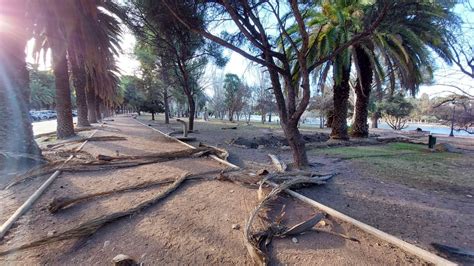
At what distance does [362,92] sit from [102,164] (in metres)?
11.5

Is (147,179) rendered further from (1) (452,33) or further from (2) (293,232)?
(1) (452,33)

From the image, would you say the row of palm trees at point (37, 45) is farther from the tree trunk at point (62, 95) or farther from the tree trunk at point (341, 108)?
the tree trunk at point (341, 108)

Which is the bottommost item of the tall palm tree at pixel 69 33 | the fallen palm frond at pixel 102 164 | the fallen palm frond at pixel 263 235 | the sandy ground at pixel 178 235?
the sandy ground at pixel 178 235

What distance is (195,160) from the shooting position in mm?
6207

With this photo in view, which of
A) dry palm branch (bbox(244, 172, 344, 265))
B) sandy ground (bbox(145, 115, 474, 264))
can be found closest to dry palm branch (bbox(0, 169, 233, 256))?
dry palm branch (bbox(244, 172, 344, 265))

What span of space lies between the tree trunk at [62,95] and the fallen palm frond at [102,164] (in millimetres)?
5419

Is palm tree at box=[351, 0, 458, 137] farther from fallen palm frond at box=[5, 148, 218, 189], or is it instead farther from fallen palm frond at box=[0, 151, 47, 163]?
fallen palm frond at box=[0, 151, 47, 163]

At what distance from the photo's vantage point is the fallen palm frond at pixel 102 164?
4629mm

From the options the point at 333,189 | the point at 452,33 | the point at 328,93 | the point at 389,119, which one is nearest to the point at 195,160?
the point at 333,189

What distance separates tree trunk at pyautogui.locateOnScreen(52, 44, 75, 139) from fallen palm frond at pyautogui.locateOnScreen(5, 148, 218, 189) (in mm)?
5419

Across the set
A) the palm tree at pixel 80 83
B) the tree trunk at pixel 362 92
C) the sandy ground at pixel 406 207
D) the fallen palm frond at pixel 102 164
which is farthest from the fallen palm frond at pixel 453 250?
the palm tree at pixel 80 83

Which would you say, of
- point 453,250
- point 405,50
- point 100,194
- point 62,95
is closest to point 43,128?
point 62,95

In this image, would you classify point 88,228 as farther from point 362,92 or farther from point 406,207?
point 362,92

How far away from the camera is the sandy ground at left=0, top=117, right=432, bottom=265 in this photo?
88.0 inches
